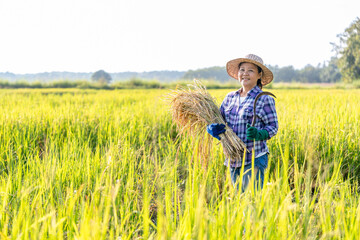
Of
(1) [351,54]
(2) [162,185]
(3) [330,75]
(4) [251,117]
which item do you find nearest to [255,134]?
(4) [251,117]

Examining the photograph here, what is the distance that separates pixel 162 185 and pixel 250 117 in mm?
896

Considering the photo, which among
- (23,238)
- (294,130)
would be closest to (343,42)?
(294,130)

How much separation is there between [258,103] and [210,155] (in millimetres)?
641

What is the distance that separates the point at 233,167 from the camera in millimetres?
2158

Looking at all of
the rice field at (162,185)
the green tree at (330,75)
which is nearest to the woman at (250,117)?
the rice field at (162,185)

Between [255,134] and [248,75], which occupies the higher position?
[248,75]

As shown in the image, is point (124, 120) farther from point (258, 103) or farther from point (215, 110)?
point (258, 103)

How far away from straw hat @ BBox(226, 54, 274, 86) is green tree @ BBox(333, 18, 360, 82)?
36.5 meters

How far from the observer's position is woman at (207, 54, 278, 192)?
1.97m

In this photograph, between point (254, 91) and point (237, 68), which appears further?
point (237, 68)

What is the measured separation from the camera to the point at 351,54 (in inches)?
1330

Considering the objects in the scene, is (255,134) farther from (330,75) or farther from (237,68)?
(330,75)

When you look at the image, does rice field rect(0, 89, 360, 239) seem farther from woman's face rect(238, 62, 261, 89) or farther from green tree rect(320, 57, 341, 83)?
green tree rect(320, 57, 341, 83)

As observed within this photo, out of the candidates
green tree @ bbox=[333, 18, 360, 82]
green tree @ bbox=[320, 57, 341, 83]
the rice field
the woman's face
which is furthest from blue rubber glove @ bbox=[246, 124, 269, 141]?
green tree @ bbox=[320, 57, 341, 83]
